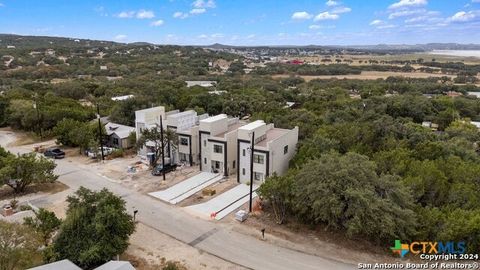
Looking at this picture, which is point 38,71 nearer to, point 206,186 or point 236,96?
point 236,96

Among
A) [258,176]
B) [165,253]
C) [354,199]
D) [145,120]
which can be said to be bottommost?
[165,253]

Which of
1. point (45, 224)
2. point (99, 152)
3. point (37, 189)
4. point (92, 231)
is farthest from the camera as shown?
point (99, 152)

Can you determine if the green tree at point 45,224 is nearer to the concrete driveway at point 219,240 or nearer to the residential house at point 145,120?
the concrete driveway at point 219,240

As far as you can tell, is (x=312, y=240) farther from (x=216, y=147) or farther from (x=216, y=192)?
(x=216, y=147)

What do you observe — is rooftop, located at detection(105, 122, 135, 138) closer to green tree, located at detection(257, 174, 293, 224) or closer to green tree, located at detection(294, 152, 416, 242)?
green tree, located at detection(257, 174, 293, 224)

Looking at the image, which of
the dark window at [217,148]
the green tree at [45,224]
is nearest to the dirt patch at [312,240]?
the dark window at [217,148]

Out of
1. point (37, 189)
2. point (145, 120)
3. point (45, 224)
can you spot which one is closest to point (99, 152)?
point (145, 120)
